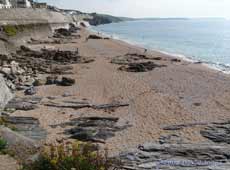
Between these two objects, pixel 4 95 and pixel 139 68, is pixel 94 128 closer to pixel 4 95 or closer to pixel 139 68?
pixel 4 95

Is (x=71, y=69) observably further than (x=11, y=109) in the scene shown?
Yes

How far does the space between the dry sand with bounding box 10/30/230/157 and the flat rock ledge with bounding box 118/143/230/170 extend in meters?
1.35

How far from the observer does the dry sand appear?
54.1 feet

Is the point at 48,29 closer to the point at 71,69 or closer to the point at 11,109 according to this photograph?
the point at 71,69

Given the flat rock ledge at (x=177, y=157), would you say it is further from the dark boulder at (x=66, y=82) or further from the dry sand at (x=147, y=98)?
the dark boulder at (x=66, y=82)

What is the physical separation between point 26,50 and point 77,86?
15607 millimetres

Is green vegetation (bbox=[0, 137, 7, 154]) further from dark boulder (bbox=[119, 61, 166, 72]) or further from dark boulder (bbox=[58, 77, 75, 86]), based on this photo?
dark boulder (bbox=[119, 61, 166, 72])

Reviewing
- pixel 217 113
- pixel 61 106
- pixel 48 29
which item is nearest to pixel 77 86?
pixel 61 106

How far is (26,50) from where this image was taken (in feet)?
132

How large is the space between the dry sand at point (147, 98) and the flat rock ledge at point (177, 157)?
1.35m

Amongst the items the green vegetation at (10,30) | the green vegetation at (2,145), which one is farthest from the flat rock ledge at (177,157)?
the green vegetation at (10,30)

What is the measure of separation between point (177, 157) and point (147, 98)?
11143 mm

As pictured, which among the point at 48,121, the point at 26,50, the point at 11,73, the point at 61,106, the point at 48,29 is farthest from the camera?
the point at 48,29

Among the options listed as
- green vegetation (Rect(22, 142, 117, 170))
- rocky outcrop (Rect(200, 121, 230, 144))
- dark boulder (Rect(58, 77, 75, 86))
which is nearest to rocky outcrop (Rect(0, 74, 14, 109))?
dark boulder (Rect(58, 77, 75, 86))
